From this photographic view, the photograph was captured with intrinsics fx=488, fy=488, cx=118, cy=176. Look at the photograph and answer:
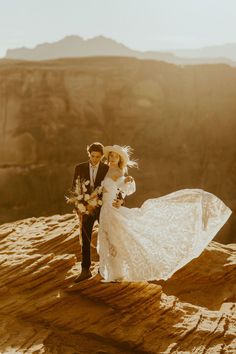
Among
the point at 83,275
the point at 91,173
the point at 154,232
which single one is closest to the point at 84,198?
the point at 91,173

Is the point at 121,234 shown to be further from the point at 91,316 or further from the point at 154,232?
the point at 91,316

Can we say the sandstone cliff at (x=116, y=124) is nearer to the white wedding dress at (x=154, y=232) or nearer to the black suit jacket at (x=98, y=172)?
the white wedding dress at (x=154, y=232)

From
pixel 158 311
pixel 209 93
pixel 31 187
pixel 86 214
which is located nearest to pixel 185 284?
pixel 158 311

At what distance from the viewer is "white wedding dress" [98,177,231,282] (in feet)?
19.3

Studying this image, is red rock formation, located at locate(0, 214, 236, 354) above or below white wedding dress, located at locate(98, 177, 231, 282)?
below

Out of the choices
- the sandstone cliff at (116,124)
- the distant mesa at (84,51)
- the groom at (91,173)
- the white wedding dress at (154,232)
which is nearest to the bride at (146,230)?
the white wedding dress at (154,232)

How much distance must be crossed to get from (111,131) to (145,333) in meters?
26.6

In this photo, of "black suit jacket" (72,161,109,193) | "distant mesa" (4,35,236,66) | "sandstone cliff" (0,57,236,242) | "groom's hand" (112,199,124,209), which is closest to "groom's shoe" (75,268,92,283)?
"groom's hand" (112,199,124,209)

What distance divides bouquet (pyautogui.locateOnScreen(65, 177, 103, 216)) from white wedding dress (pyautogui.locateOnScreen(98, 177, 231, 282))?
0.11 m

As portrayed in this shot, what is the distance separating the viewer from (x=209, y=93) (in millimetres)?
32625

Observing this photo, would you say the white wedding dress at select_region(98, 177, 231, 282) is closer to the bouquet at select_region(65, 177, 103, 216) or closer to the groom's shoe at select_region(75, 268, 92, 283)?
the bouquet at select_region(65, 177, 103, 216)

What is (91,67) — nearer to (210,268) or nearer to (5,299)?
(210,268)

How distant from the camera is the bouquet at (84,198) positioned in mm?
5762

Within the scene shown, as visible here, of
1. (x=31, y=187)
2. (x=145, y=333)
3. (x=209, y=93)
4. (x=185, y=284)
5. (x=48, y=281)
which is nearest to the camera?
(x=145, y=333)
